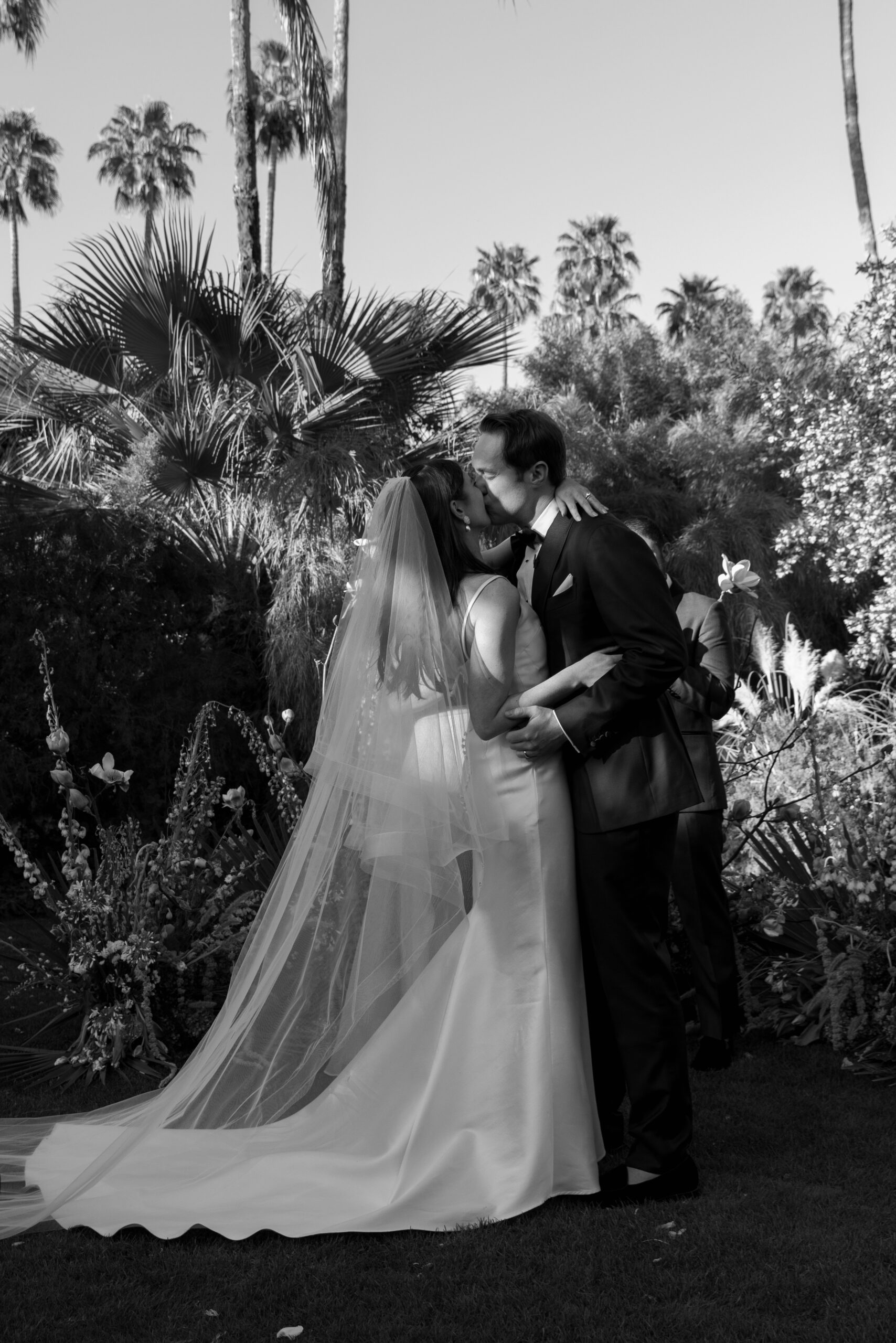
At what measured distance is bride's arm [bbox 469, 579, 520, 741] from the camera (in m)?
3.24

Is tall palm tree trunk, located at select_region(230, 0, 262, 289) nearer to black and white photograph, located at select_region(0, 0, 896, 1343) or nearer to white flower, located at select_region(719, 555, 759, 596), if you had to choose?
black and white photograph, located at select_region(0, 0, 896, 1343)

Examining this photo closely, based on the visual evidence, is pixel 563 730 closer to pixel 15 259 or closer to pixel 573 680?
pixel 573 680

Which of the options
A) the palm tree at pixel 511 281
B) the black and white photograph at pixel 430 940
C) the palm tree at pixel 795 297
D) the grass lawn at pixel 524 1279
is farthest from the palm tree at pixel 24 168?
the grass lawn at pixel 524 1279

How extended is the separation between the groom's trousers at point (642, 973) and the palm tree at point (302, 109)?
9263 millimetres

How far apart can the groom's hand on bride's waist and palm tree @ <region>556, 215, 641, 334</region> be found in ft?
111

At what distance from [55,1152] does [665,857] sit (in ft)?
6.13

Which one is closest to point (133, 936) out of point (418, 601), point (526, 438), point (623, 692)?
point (418, 601)

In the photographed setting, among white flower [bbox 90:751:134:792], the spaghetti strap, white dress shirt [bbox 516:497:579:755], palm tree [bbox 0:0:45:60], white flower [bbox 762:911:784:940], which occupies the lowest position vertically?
white flower [bbox 762:911:784:940]

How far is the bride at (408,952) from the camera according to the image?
308cm

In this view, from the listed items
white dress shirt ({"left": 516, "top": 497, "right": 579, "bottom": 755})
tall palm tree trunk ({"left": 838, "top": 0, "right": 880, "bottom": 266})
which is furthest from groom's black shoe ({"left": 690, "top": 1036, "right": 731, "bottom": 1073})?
tall palm tree trunk ({"left": 838, "top": 0, "right": 880, "bottom": 266})

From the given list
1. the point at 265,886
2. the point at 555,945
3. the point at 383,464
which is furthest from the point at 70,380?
the point at 555,945

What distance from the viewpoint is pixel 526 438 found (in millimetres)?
3348

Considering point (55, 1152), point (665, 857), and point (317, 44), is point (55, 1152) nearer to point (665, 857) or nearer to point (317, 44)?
point (665, 857)

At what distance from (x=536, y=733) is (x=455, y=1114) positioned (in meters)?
1.00
